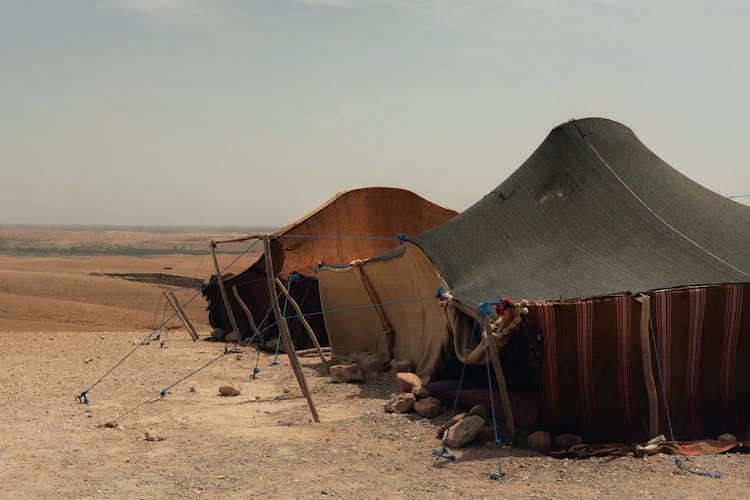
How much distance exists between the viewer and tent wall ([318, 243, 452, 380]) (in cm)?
1095

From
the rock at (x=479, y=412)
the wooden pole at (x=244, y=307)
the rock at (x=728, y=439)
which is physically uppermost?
the wooden pole at (x=244, y=307)

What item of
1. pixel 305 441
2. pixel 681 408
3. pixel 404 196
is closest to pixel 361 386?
pixel 305 441

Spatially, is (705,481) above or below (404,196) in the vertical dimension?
below

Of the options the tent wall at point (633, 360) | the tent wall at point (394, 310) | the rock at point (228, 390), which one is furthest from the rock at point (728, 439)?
the rock at point (228, 390)

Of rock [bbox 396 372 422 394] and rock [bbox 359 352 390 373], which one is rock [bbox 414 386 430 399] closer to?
rock [bbox 396 372 422 394]

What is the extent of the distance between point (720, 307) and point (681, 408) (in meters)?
1.09

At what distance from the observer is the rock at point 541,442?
7805 millimetres

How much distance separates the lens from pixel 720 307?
26.7 ft

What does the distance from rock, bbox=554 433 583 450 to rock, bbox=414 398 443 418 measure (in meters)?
1.74

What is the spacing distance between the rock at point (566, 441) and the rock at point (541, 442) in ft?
0.30

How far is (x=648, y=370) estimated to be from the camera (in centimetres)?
803

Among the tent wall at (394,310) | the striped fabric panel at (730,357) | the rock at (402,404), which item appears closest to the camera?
the striped fabric panel at (730,357)

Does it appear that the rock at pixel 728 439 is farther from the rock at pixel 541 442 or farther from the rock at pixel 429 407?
the rock at pixel 429 407

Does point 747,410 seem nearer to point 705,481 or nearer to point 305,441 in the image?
point 705,481
